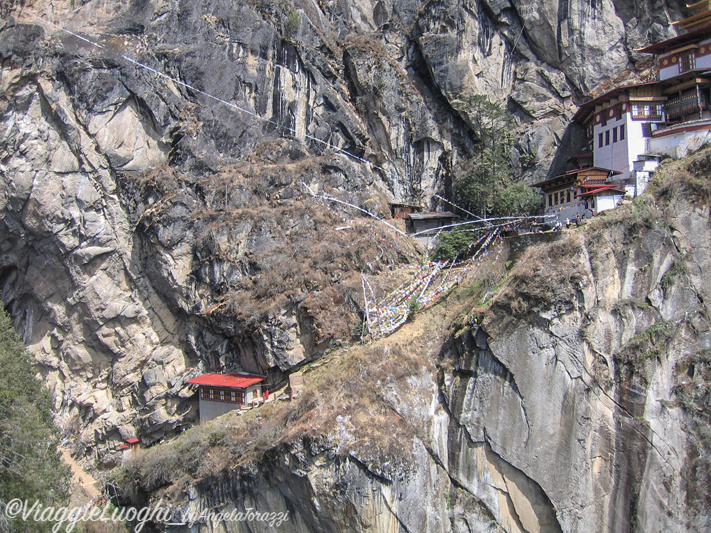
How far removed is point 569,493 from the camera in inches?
781

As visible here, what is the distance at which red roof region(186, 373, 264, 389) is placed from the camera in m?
23.8

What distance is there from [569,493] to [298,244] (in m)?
16.4

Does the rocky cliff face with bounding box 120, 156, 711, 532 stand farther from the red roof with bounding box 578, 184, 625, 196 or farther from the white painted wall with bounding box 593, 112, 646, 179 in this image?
the white painted wall with bounding box 593, 112, 646, 179

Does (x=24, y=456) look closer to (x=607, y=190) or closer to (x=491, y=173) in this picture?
(x=607, y=190)

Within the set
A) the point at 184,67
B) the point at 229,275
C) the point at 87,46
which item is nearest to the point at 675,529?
the point at 229,275

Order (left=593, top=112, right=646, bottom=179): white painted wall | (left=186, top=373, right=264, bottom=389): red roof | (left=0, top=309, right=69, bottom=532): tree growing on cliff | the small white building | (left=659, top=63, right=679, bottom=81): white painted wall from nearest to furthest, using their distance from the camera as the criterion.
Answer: (left=0, top=309, right=69, bottom=532): tree growing on cliff, (left=186, top=373, right=264, bottom=389): red roof, the small white building, (left=593, top=112, right=646, bottom=179): white painted wall, (left=659, top=63, right=679, bottom=81): white painted wall

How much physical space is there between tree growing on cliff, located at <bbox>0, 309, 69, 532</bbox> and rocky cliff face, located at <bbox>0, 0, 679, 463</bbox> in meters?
5.11

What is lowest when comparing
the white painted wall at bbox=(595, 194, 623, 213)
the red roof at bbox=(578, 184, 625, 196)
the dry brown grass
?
the dry brown grass

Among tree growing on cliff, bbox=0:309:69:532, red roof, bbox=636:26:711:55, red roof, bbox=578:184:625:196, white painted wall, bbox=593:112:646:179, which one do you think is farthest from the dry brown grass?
tree growing on cliff, bbox=0:309:69:532

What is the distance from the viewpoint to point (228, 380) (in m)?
24.5

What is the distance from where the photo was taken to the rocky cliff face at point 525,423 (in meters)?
19.7

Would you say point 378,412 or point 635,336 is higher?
point 635,336

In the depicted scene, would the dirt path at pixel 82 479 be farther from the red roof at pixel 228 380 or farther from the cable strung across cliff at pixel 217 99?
the cable strung across cliff at pixel 217 99

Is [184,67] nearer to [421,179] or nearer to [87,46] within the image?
[87,46]
